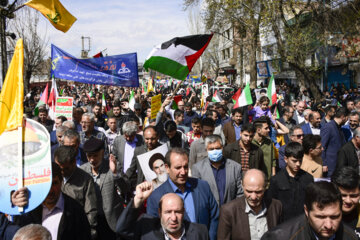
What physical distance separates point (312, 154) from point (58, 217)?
3.33 meters

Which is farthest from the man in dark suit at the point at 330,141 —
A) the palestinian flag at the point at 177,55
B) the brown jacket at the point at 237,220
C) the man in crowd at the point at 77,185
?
the man in crowd at the point at 77,185

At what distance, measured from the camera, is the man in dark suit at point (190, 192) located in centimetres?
320

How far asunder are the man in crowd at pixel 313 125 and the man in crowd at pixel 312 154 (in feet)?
7.45

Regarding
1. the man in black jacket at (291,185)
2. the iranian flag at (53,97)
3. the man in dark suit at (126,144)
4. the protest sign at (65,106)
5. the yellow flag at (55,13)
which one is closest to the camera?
the man in black jacket at (291,185)

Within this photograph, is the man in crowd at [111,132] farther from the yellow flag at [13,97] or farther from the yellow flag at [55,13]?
the yellow flag at [13,97]

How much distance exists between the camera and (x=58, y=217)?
2.79 metres

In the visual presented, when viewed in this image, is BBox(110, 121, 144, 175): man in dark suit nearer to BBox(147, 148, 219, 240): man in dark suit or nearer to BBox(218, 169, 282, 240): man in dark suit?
BBox(147, 148, 219, 240): man in dark suit

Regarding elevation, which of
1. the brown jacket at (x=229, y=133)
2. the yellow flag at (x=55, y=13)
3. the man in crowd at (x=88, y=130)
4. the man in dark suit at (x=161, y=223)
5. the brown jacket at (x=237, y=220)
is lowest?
the brown jacket at (x=237, y=220)

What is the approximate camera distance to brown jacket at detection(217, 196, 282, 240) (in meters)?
3.04

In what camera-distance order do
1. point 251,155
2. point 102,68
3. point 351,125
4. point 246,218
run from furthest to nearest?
point 102,68 < point 351,125 < point 251,155 < point 246,218

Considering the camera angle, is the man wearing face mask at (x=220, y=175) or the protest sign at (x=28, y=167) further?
the man wearing face mask at (x=220, y=175)

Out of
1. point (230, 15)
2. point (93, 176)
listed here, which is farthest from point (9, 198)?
point (230, 15)

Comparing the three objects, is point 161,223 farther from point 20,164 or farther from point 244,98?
point 244,98

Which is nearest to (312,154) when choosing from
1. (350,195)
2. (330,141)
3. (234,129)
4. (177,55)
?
(350,195)
